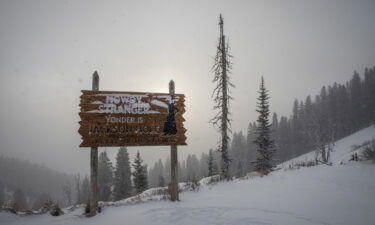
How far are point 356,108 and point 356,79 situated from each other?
1242 centimetres

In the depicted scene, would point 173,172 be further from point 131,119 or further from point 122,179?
point 122,179

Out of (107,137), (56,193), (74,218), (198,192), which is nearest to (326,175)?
(198,192)

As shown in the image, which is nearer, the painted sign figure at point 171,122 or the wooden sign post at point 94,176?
the wooden sign post at point 94,176

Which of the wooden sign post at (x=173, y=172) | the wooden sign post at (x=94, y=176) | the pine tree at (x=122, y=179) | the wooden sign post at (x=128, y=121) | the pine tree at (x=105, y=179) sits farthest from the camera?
the pine tree at (x=105, y=179)

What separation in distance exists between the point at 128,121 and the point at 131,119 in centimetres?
12

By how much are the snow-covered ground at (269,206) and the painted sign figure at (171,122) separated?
2.43 metres

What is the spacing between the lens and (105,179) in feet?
152

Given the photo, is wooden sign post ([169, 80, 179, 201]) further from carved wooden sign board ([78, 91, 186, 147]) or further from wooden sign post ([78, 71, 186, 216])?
carved wooden sign board ([78, 91, 186, 147])

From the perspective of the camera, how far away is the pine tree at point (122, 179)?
1658 inches

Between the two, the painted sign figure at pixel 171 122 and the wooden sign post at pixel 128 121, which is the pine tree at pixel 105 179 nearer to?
the wooden sign post at pixel 128 121

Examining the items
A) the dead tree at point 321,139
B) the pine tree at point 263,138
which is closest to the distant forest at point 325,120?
the dead tree at point 321,139

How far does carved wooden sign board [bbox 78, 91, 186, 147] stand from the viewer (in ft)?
25.5

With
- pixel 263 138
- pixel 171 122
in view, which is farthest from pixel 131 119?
pixel 263 138

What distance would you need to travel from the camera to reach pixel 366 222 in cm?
507
